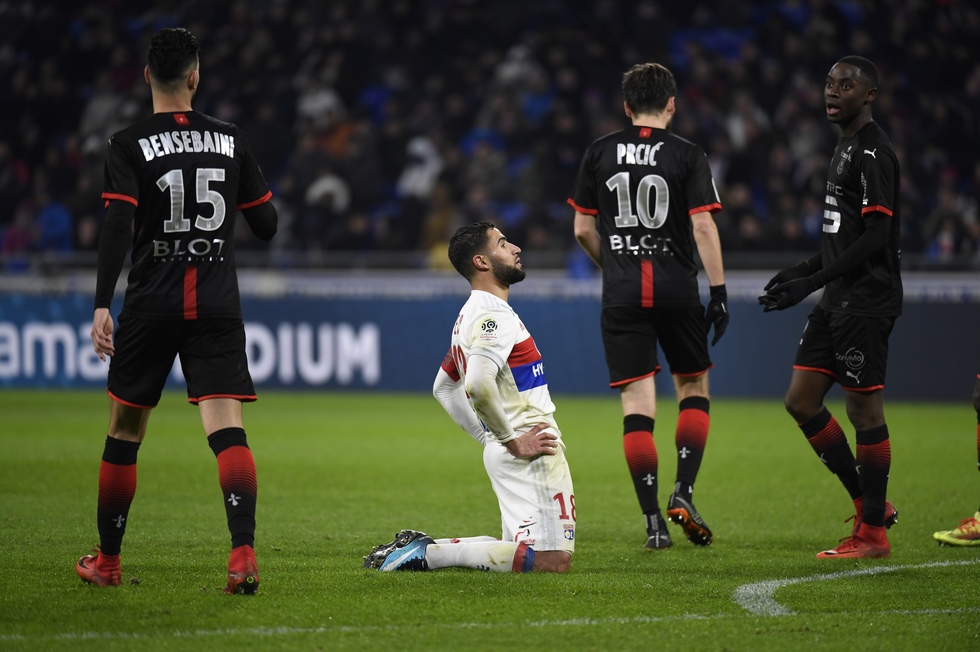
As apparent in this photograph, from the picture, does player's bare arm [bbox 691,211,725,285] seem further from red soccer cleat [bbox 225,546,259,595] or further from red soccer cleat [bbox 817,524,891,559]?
red soccer cleat [bbox 225,546,259,595]

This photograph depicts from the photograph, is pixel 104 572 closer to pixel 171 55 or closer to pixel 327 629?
pixel 327 629

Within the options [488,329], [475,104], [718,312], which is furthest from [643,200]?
[475,104]

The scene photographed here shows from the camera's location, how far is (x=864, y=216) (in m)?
5.78

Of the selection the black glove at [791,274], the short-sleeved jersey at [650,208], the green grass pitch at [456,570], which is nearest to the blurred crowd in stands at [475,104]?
the green grass pitch at [456,570]

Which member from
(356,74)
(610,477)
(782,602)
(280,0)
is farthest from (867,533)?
(280,0)

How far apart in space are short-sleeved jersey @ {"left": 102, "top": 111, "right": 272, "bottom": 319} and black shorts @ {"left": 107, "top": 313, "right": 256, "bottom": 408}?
0.05 metres

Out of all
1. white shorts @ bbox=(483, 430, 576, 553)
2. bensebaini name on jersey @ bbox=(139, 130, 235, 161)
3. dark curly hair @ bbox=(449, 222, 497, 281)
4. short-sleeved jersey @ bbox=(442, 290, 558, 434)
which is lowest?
white shorts @ bbox=(483, 430, 576, 553)

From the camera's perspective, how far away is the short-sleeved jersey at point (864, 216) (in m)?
5.74

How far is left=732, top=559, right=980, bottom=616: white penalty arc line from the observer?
4590 millimetres

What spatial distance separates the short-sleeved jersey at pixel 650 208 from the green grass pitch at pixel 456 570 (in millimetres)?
1264

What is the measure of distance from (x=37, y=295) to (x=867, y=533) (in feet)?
41.1

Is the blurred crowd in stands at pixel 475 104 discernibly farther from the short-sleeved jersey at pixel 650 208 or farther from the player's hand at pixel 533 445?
the player's hand at pixel 533 445

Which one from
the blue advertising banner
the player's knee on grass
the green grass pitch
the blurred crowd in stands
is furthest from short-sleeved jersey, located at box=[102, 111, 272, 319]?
the blurred crowd in stands

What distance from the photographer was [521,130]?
18094 millimetres
